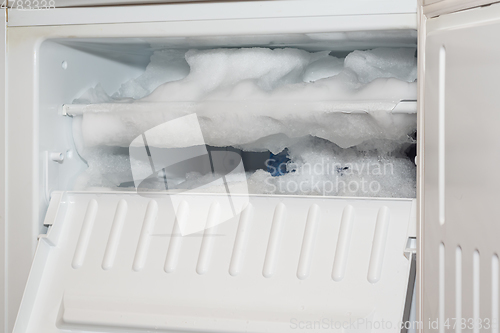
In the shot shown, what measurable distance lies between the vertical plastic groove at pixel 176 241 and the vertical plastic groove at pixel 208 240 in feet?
0.15

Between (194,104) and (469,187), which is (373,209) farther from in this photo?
(194,104)

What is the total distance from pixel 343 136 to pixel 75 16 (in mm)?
577

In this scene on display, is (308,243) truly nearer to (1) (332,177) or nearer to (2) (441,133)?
(1) (332,177)

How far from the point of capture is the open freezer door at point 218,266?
2.45 feet

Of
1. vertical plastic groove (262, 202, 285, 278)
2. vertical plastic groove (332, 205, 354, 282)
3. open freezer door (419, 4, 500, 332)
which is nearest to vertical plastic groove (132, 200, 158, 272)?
vertical plastic groove (262, 202, 285, 278)

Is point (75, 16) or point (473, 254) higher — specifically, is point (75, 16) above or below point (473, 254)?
above

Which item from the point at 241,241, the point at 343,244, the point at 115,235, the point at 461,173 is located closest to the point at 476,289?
the point at 461,173

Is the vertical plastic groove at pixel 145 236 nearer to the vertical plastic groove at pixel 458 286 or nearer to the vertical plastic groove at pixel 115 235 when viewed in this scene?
the vertical plastic groove at pixel 115 235

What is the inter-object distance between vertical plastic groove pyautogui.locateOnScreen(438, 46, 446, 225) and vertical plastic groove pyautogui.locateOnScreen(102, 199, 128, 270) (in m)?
0.59

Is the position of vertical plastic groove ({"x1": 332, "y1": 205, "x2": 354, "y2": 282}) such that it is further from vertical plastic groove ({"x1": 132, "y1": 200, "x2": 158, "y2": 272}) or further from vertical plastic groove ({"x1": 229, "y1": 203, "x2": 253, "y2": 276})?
vertical plastic groove ({"x1": 132, "y1": 200, "x2": 158, "y2": 272})

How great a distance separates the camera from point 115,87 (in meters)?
1.13

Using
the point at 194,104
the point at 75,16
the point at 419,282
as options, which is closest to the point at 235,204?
the point at 194,104

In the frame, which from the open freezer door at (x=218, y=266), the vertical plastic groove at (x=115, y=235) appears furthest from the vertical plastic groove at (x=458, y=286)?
the vertical plastic groove at (x=115, y=235)

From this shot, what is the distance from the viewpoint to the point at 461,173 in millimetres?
572
